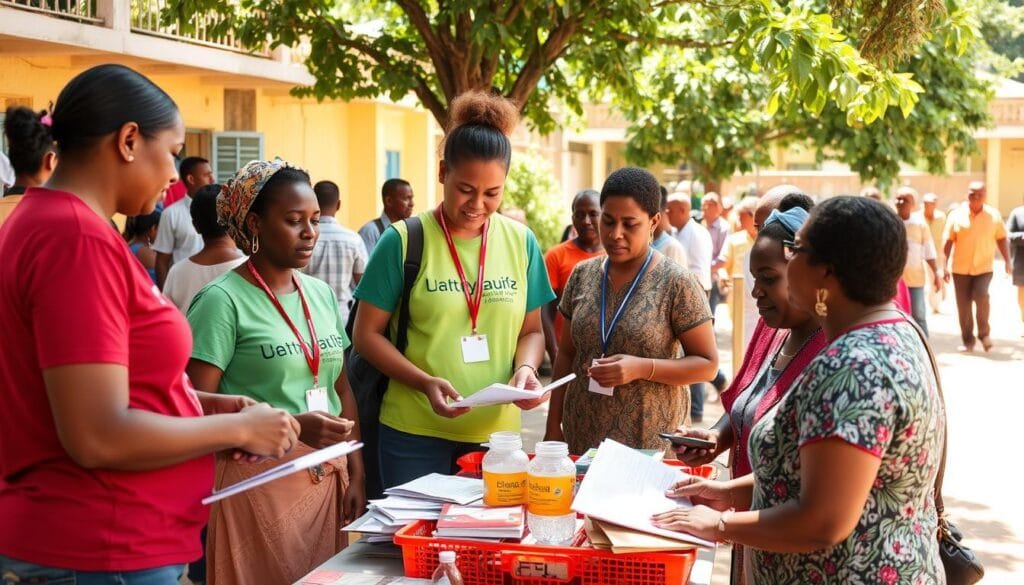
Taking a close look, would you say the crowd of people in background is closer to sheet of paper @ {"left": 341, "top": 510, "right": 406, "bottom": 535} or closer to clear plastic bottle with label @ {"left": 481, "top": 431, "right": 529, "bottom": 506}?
sheet of paper @ {"left": 341, "top": 510, "right": 406, "bottom": 535}

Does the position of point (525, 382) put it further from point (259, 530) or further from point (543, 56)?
point (543, 56)

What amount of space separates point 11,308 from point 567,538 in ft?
4.42

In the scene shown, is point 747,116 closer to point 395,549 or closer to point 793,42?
point 793,42

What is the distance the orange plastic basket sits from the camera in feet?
7.97

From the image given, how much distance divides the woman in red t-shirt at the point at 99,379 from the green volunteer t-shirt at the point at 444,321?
135cm

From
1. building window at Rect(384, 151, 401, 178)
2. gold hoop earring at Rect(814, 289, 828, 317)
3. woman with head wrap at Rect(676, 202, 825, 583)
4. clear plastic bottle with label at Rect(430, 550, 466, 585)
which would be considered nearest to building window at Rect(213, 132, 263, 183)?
building window at Rect(384, 151, 401, 178)

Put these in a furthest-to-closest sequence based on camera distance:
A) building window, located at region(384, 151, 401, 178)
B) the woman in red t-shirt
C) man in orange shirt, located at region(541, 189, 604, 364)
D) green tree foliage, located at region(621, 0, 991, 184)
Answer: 1. building window, located at region(384, 151, 401, 178)
2. green tree foliage, located at region(621, 0, 991, 184)
3. man in orange shirt, located at region(541, 189, 604, 364)
4. the woman in red t-shirt

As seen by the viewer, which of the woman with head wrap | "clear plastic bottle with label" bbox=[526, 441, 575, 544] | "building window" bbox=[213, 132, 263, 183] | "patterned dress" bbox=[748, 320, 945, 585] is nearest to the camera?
"patterned dress" bbox=[748, 320, 945, 585]

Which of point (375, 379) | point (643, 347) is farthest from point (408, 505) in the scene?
point (643, 347)

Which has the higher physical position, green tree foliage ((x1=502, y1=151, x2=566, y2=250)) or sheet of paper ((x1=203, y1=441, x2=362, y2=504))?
green tree foliage ((x1=502, y1=151, x2=566, y2=250))

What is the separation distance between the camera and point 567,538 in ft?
8.59

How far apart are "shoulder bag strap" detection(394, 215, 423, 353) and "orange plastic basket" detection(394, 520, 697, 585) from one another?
3.46ft

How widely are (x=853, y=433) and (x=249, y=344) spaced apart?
1696 millimetres

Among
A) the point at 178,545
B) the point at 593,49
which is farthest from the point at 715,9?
the point at 178,545
